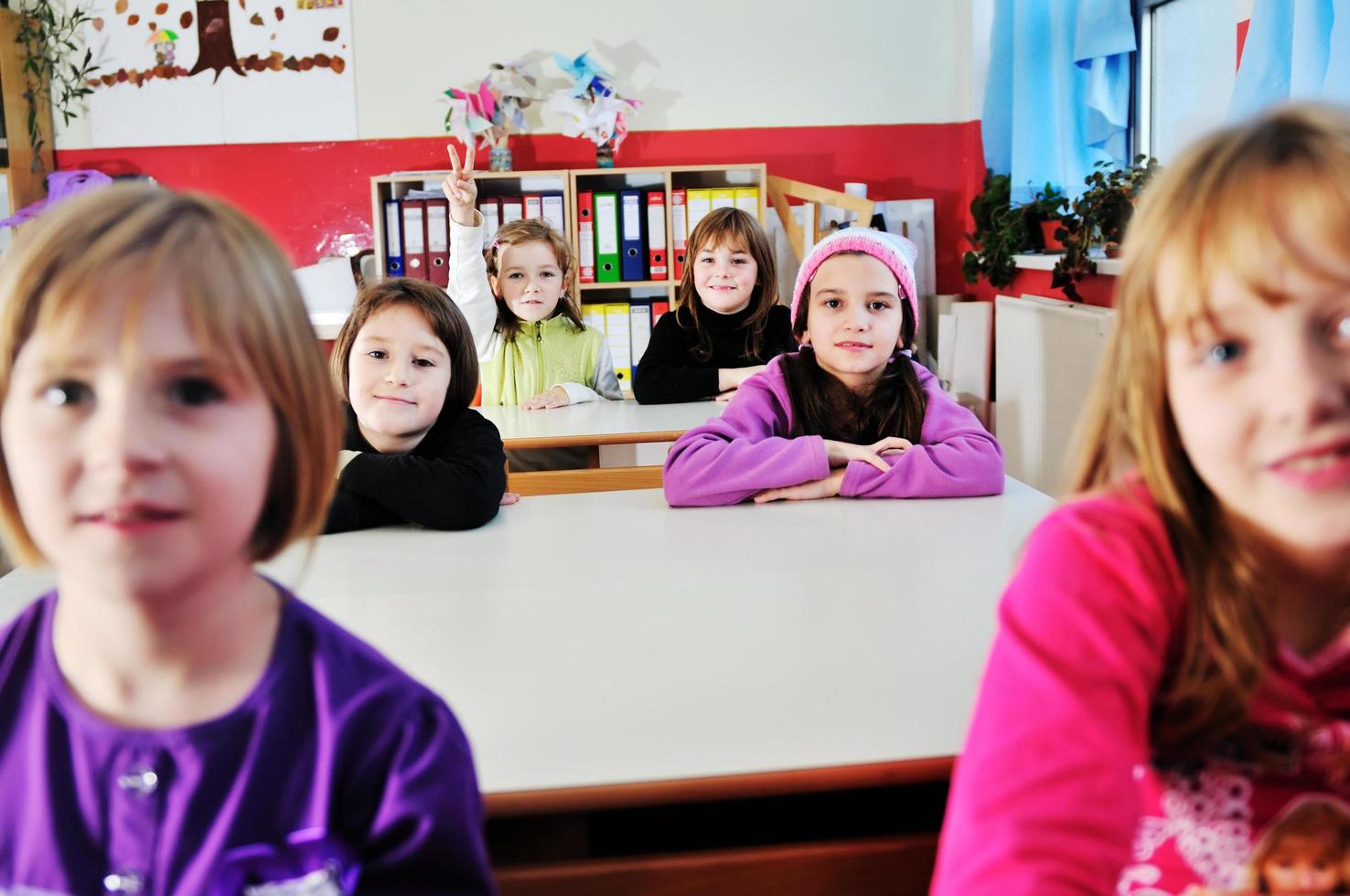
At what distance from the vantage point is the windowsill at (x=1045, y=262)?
144 inches

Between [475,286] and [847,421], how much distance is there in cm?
149

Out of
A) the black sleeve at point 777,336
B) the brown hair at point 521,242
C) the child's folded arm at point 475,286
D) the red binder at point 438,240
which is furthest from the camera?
the red binder at point 438,240

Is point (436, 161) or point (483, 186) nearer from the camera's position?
point (483, 186)

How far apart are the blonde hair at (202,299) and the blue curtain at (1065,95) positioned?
367 cm

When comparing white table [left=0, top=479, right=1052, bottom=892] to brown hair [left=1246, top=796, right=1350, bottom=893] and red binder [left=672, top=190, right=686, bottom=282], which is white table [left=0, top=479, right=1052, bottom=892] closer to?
brown hair [left=1246, top=796, right=1350, bottom=893]

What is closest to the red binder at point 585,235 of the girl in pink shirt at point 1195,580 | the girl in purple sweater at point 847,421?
the girl in purple sweater at point 847,421

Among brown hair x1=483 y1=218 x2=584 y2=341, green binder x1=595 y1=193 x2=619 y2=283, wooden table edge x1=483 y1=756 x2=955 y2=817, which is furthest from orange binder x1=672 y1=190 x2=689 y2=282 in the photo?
wooden table edge x1=483 y1=756 x2=955 y2=817

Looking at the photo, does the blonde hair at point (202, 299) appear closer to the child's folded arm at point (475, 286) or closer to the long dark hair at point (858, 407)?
the long dark hair at point (858, 407)

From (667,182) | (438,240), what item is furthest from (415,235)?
(667,182)

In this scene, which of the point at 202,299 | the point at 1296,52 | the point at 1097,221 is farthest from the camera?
the point at 1097,221

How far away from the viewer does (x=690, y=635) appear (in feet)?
4.31

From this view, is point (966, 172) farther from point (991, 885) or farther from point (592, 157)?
point (991, 885)

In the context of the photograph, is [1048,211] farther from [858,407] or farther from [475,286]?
[858,407]

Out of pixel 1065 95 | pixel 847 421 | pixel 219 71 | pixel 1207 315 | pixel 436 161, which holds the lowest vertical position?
pixel 847 421
